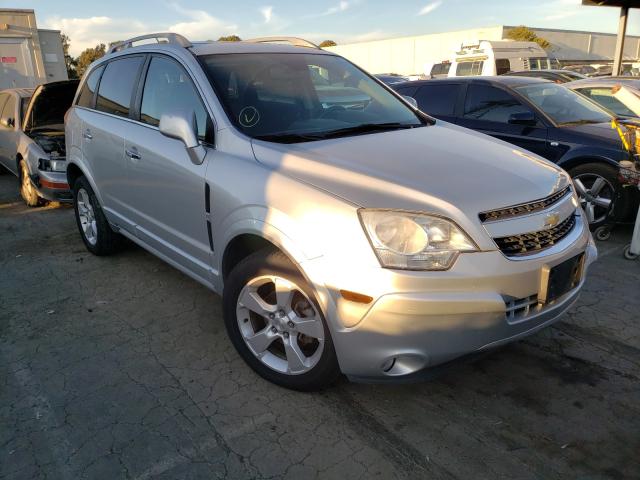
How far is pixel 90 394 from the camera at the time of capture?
286cm

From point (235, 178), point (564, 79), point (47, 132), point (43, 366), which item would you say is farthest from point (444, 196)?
point (564, 79)

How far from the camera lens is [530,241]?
8.00 feet

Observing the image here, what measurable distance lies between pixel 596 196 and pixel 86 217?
509cm

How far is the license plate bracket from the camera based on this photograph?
2.41 metres

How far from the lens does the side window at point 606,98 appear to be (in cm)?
818

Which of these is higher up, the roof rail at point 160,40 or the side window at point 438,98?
the roof rail at point 160,40


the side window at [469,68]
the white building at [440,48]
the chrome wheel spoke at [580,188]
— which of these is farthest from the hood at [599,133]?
the white building at [440,48]

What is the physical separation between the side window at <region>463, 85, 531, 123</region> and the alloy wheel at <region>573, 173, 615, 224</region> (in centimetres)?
111

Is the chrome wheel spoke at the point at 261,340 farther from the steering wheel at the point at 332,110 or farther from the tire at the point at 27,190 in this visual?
the tire at the point at 27,190

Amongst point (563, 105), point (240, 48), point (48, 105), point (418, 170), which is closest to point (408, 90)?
point (563, 105)

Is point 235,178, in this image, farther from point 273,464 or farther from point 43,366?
point 43,366

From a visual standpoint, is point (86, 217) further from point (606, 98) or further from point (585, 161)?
point (606, 98)

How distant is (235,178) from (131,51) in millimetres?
2110

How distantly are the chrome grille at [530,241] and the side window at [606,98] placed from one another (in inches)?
261
